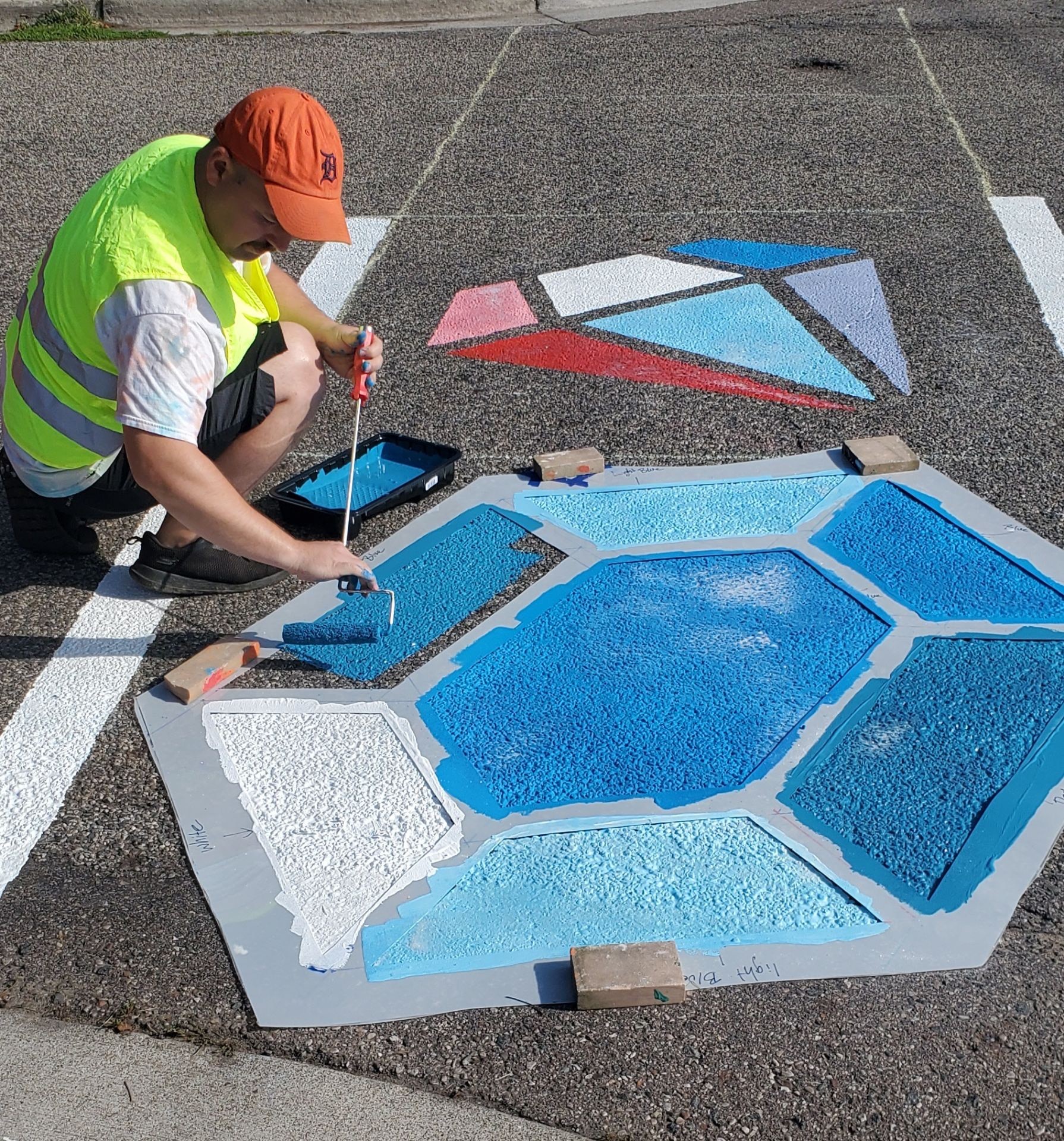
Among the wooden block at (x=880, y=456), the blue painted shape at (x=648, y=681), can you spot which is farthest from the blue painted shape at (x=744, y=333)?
the blue painted shape at (x=648, y=681)

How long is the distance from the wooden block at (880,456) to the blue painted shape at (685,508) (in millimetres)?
65

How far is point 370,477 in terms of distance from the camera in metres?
4.19

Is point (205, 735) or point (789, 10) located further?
point (789, 10)

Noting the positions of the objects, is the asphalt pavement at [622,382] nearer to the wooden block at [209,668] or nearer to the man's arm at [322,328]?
the wooden block at [209,668]

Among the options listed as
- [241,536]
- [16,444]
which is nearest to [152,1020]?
[241,536]

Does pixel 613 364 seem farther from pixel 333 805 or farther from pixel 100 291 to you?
pixel 333 805

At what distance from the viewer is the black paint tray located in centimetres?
390

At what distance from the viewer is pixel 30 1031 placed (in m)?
2.39

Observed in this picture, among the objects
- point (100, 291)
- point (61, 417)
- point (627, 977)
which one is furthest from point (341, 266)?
point (627, 977)

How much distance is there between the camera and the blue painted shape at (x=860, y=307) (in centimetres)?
488

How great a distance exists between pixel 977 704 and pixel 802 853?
725 mm

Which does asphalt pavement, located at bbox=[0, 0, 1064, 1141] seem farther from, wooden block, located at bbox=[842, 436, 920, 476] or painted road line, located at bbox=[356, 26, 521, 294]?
wooden block, located at bbox=[842, 436, 920, 476]

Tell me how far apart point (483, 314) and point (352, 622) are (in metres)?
2.27

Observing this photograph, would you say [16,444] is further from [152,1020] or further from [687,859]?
[687,859]
